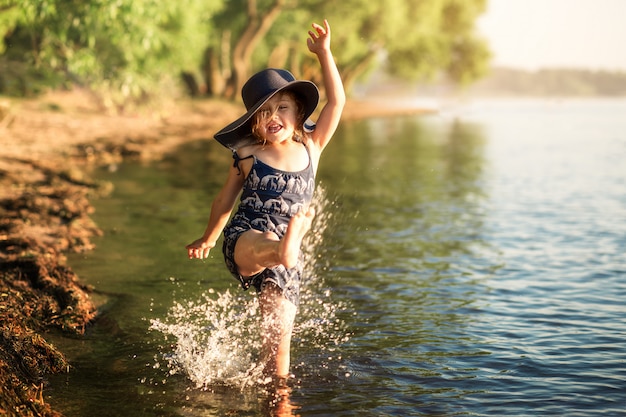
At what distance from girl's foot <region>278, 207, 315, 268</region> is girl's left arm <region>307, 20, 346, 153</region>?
2.75ft

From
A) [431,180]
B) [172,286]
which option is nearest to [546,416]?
[172,286]

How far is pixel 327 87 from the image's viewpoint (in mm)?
5805

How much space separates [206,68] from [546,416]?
139 feet

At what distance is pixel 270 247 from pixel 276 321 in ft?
2.37

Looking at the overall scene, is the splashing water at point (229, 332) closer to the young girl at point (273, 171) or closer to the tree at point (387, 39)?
the young girl at point (273, 171)

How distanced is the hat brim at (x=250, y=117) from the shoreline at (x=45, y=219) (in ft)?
6.14

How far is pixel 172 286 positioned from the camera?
873 cm

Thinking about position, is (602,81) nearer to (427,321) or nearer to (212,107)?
(212,107)

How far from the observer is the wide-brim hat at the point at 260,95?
543cm

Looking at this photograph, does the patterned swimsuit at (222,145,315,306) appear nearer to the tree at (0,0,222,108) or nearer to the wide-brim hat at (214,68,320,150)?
the wide-brim hat at (214,68,320,150)

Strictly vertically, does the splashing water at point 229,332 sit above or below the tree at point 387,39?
below

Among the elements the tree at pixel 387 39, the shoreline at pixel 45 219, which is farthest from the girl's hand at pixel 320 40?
the tree at pixel 387 39

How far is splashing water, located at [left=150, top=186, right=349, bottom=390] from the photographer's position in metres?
6.22

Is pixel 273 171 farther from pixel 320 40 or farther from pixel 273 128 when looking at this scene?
pixel 320 40
